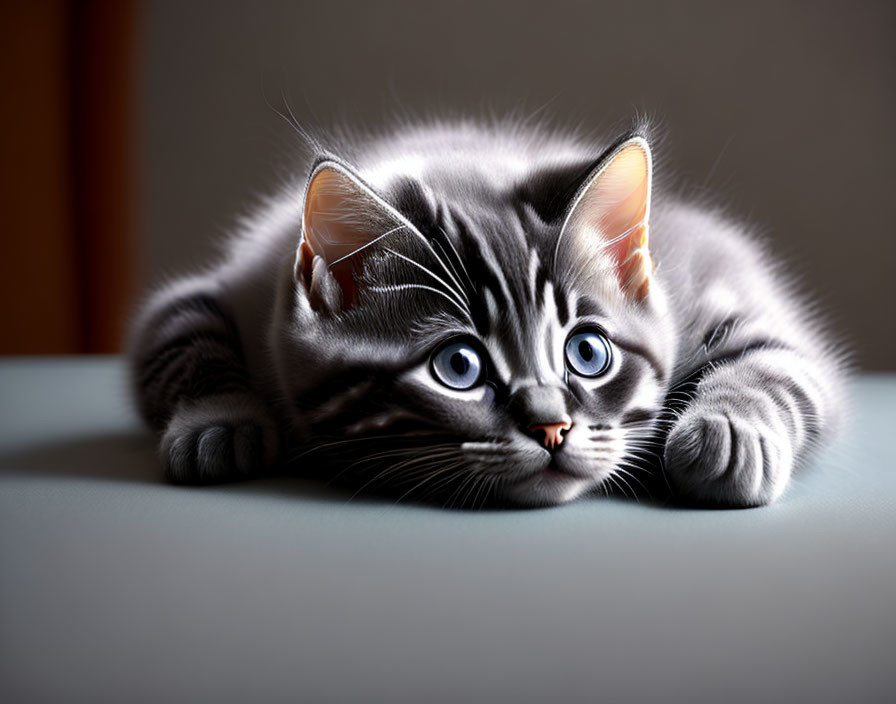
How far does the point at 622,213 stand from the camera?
3.50ft

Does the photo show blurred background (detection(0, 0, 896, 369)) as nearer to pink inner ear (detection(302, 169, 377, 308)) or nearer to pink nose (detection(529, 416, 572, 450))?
pink inner ear (detection(302, 169, 377, 308))

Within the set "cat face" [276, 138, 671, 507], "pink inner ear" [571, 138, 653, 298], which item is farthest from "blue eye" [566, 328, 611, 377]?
"pink inner ear" [571, 138, 653, 298]

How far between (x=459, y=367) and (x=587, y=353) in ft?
0.45

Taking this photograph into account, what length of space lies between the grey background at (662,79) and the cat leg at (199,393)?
4.15 ft

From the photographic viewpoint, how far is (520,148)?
1359 millimetres

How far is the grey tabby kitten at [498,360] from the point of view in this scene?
36.9 inches

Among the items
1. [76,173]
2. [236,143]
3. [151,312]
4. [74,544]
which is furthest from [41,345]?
[74,544]

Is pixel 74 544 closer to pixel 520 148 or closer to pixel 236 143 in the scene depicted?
pixel 520 148

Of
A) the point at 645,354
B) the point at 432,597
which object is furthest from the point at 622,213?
the point at 432,597

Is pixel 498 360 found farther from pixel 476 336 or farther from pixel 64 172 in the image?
pixel 64 172

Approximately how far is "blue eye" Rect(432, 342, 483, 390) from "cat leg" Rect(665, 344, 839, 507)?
213mm

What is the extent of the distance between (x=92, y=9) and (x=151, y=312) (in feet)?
5.42

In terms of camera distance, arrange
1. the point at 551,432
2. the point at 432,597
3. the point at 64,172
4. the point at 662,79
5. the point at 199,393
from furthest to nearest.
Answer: the point at 64,172
the point at 662,79
the point at 199,393
the point at 551,432
the point at 432,597

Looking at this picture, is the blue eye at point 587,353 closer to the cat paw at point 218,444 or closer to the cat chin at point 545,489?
the cat chin at point 545,489
